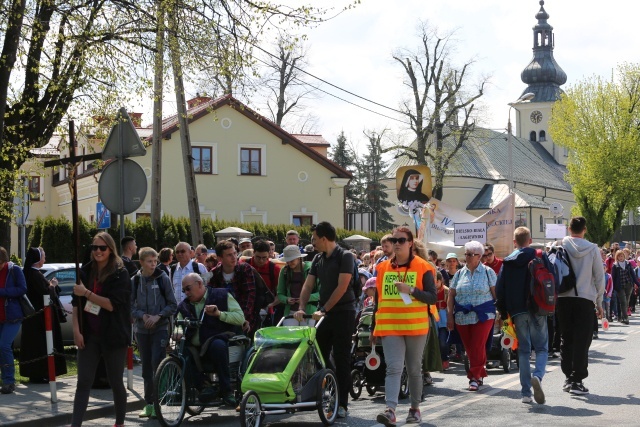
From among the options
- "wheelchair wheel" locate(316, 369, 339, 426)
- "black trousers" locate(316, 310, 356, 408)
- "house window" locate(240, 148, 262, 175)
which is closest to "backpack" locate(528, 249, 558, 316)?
"black trousers" locate(316, 310, 356, 408)

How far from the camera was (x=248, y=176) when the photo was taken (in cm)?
5159

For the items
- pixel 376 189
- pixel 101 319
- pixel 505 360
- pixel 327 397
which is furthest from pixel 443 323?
pixel 376 189

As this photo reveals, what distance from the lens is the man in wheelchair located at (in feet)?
35.1

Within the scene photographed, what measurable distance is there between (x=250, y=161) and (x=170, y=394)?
4158 cm

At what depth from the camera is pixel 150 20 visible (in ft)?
53.2

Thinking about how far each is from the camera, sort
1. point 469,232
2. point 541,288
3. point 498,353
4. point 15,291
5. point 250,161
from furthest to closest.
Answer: point 250,161 → point 469,232 → point 498,353 → point 15,291 → point 541,288

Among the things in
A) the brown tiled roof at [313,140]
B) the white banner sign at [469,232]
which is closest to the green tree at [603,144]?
the brown tiled roof at [313,140]

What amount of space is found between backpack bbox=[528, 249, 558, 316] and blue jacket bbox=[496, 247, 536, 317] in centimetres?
7

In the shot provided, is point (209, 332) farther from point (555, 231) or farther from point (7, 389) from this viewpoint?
point (555, 231)

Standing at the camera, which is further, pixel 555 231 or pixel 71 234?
pixel 555 231

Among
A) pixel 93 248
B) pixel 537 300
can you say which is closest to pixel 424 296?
pixel 537 300

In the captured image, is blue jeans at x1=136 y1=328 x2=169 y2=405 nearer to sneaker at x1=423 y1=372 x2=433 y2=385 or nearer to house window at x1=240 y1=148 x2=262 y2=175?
sneaker at x1=423 y1=372 x2=433 y2=385

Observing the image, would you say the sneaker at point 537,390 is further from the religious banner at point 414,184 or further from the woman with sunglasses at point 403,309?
the religious banner at point 414,184

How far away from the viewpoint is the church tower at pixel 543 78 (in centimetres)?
11269
